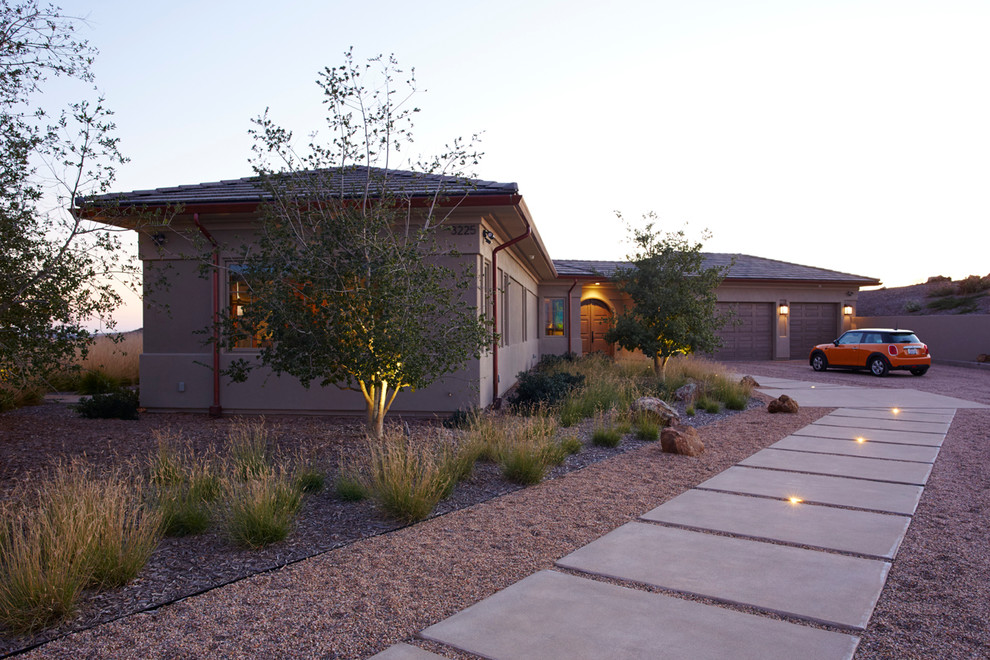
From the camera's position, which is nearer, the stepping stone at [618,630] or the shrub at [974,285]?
the stepping stone at [618,630]

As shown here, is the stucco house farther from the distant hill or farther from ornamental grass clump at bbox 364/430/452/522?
the distant hill

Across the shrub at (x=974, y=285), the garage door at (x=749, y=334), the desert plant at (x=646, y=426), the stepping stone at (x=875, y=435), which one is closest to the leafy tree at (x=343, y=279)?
the desert plant at (x=646, y=426)

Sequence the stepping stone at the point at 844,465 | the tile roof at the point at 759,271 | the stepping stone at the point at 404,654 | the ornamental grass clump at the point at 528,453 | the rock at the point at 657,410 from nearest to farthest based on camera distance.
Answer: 1. the stepping stone at the point at 404,654
2. the ornamental grass clump at the point at 528,453
3. the stepping stone at the point at 844,465
4. the rock at the point at 657,410
5. the tile roof at the point at 759,271

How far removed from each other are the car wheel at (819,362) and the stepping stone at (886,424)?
1063cm

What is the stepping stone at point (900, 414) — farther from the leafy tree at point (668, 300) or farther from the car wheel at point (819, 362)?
the car wheel at point (819, 362)

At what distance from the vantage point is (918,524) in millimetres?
4688

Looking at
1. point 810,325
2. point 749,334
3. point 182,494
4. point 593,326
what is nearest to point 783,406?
point 182,494

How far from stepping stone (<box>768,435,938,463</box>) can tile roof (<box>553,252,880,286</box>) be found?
47.3ft

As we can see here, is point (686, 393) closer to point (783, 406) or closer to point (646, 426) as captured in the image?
point (783, 406)

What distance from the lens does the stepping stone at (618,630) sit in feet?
8.92

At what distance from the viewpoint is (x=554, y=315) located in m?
23.2

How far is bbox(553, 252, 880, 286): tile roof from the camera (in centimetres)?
2348

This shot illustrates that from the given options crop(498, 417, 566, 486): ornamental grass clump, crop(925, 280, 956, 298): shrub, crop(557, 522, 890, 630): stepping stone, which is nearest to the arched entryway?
crop(498, 417, 566, 486): ornamental grass clump

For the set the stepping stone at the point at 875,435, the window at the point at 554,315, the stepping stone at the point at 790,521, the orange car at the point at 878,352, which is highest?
the window at the point at 554,315
